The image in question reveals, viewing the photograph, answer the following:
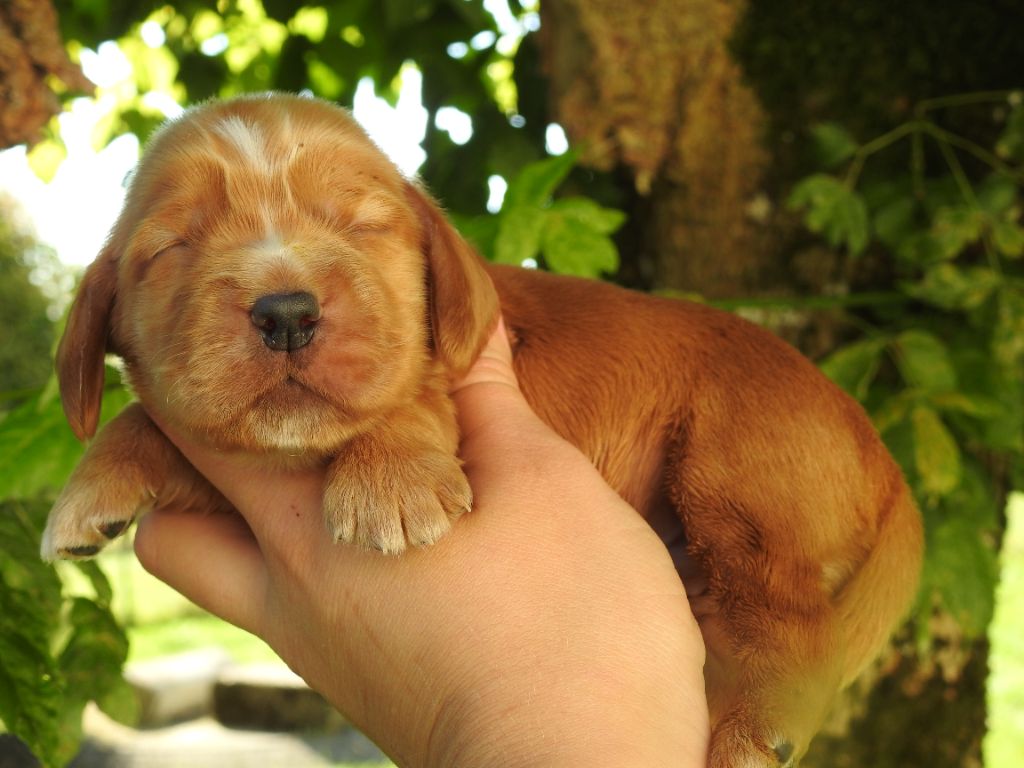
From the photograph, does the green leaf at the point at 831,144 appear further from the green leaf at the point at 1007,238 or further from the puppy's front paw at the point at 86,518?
the puppy's front paw at the point at 86,518

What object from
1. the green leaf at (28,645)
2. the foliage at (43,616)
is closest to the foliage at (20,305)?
the foliage at (43,616)

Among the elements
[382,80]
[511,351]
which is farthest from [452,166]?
[511,351]

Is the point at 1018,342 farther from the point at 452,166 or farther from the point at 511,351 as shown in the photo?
the point at 452,166

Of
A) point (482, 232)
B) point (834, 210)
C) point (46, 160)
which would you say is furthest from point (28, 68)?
point (834, 210)

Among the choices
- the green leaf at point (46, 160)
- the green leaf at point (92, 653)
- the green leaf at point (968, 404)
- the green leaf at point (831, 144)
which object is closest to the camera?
the green leaf at point (92, 653)

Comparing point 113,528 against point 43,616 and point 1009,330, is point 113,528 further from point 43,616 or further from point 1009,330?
point 1009,330

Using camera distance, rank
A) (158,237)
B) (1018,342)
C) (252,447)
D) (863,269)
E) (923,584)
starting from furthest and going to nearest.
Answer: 1. (863,269)
2. (1018,342)
3. (923,584)
4. (158,237)
5. (252,447)

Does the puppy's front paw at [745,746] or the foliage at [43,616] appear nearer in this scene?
the puppy's front paw at [745,746]
